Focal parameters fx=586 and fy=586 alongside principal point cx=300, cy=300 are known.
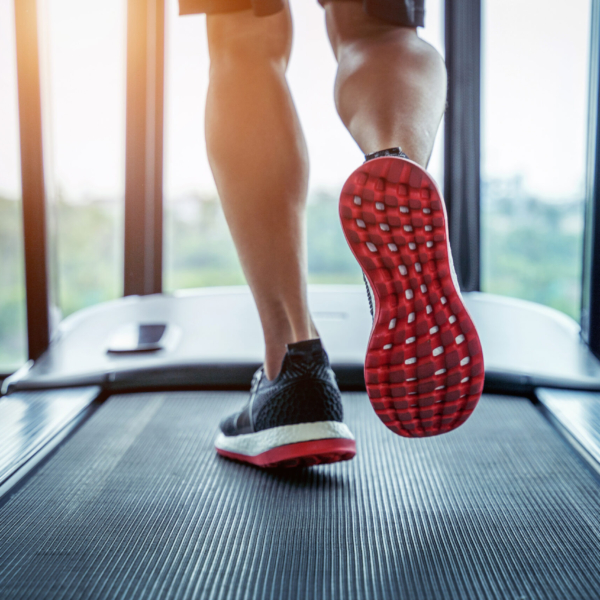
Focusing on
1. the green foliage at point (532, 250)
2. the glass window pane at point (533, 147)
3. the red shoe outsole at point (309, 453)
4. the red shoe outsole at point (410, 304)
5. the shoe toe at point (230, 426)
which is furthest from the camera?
the green foliage at point (532, 250)

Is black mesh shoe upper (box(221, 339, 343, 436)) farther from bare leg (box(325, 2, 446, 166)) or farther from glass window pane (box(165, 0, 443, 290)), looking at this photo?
glass window pane (box(165, 0, 443, 290))

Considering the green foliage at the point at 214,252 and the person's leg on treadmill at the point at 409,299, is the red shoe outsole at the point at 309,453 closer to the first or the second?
the person's leg on treadmill at the point at 409,299

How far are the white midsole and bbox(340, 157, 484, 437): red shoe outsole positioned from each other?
0.14 meters

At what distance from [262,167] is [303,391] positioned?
31 centimetres

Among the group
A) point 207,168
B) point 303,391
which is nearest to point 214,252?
point 207,168

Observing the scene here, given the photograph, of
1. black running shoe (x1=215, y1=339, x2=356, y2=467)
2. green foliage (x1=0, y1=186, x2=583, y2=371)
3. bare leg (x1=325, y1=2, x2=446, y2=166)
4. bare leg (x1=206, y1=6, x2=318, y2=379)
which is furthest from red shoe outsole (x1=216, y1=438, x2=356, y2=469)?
green foliage (x1=0, y1=186, x2=583, y2=371)

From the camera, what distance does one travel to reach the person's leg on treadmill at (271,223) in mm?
795

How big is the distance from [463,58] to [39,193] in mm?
1487

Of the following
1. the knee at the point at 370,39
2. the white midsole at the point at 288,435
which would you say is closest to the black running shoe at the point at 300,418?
the white midsole at the point at 288,435

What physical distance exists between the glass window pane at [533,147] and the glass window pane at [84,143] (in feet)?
4.28

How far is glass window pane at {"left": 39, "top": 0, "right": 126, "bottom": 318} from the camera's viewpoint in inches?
68.1

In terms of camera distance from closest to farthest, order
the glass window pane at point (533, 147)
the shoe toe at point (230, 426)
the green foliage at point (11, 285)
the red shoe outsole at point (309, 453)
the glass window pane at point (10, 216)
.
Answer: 1. the red shoe outsole at point (309, 453)
2. the shoe toe at point (230, 426)
3. the glass window pane at point (10, 216)
4. the green foliage at point (11, 285)
5. the glass window pane at point (533, 147)

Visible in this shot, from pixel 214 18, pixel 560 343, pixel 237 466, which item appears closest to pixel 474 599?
pixel 237 466

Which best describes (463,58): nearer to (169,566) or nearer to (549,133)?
(549,133)
